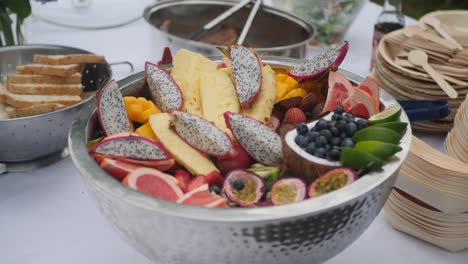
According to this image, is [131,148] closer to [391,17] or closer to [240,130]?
[240,130]

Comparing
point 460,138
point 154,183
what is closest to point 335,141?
point 154,183

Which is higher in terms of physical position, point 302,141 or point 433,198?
point 302,141

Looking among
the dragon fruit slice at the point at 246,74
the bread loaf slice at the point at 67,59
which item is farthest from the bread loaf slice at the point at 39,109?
the dragon fruit slice at the point at 246,74

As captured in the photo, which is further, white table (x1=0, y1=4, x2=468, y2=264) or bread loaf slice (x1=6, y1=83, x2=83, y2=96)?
→ bread loaf slice (x1=6, y1=83, x2=83, y2=96)

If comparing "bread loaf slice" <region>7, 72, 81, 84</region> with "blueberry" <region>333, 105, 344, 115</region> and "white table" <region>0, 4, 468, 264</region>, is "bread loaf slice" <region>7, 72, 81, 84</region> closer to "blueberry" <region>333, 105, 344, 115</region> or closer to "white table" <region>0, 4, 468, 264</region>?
"white table" <region>0, 4, 468, 264</region>

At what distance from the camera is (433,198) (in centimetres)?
77

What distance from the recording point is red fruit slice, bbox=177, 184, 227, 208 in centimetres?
56

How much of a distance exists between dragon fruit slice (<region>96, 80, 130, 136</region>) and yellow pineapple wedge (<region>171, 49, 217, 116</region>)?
10cm

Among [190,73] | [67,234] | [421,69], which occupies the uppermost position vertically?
[190,73]

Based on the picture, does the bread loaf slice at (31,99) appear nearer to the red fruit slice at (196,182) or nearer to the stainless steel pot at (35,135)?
the stainless steel pot at (35,135)

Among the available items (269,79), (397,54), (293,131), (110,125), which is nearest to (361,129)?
(293,131)

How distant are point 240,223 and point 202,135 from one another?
202 millimetres

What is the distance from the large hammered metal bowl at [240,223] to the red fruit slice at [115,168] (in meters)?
0.02

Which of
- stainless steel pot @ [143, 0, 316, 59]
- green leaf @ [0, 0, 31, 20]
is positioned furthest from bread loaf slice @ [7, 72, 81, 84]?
stainless steel pot @ [143, 0, 316, 59]
